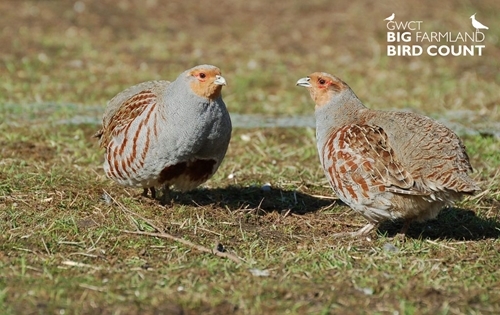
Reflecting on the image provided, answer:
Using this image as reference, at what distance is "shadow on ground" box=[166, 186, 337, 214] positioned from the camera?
6252 mm

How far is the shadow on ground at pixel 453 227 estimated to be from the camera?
5.68 m

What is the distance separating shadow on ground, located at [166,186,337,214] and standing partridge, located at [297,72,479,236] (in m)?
0.82

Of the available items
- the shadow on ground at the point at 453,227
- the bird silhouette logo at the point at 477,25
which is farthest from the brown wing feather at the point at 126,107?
the bird silhouette logo at the point at 477,25

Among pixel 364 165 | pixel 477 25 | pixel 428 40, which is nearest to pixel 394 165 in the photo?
pixel 364 165

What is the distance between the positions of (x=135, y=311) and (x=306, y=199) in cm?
271

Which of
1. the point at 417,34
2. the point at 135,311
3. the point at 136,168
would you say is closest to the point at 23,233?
the point at 136,168

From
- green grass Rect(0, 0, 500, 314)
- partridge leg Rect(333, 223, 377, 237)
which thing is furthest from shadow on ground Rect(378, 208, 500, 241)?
partridge leg Rect(333, 223, 377, 237)

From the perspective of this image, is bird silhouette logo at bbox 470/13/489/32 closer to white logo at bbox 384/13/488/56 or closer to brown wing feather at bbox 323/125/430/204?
white logo at bbox 384/13/488/56

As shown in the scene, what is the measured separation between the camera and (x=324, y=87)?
5.87 metres

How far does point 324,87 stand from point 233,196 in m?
1.23

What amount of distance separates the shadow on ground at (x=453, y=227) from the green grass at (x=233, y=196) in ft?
0.07

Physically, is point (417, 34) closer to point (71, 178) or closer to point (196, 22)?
point (196, 22)

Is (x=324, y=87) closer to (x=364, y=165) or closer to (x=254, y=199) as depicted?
(x=364, y=165)

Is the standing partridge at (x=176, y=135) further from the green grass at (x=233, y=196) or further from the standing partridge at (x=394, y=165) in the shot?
the standing partridge at (x=394, y=165)
